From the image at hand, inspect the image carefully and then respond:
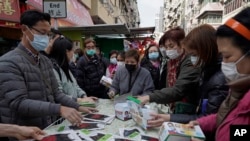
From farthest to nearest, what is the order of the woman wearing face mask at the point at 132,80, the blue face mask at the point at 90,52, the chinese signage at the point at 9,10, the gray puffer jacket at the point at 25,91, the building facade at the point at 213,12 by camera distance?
the building facade at the point at 213,12
the chinese signage at the point at 9,10
the blue face mask at the point at 90,52
the woman wearing face mask at the point at 132,80
the gray puffer jacket at the point at 25,91

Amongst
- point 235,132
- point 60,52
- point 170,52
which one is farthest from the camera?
point 60,52

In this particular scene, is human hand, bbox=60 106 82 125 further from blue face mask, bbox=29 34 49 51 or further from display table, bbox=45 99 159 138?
blue face mask, bbox=29 34 49 51

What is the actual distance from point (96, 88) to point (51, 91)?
2.40 metres

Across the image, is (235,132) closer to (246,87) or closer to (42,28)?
(246,87)

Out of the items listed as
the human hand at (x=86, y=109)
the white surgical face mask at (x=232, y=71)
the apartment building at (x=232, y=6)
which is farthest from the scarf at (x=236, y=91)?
the apartment building at (x=232, y=6)

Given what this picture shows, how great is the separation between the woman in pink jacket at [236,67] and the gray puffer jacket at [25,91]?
121 centimetres

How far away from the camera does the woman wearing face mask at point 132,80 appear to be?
11.9 feet

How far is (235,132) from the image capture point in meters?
1.31

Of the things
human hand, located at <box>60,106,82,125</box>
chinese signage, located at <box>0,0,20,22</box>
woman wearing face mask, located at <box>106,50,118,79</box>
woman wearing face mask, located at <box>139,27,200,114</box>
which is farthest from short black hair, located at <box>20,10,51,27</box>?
chinese signage, located at <box>0,0,20,22</box>

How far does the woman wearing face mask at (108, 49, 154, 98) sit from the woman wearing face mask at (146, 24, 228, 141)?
1504 mm

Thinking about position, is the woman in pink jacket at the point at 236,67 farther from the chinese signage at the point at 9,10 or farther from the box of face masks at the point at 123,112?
the chinese signage at the point at 9,10

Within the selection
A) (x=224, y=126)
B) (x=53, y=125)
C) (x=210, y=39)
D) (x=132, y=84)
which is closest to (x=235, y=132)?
(x=224, y=126)

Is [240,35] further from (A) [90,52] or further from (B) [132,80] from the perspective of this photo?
(A) [90,52]

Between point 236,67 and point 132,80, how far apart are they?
88.4 inches
